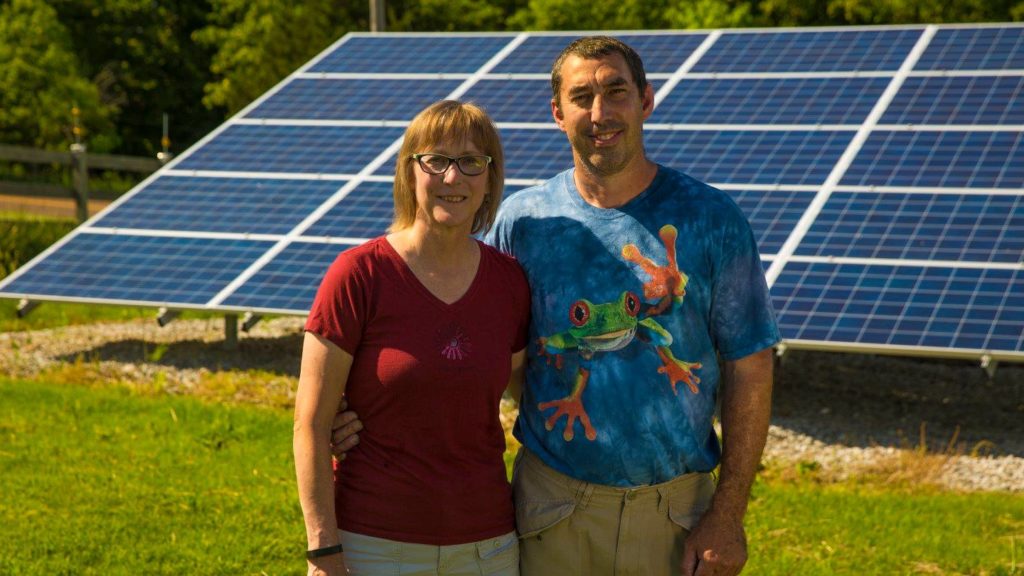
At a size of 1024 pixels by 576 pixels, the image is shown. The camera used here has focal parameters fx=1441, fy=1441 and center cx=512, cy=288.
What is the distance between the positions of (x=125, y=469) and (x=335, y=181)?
4297 millimetres

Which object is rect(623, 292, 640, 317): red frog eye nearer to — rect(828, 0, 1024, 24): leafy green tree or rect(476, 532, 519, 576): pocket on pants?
rect(476, 532, 519, 576): pocket on pants

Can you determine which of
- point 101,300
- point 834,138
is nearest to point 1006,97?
point 834,138

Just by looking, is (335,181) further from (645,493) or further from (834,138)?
(645,493)

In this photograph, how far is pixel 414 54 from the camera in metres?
14.6

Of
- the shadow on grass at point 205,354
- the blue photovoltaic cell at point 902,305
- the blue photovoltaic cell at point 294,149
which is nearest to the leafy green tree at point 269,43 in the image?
the blue photovoltaic cell at point 294,149

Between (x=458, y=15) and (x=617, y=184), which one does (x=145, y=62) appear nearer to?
(x=458, y=15)

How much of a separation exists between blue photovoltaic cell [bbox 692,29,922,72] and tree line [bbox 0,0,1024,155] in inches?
600

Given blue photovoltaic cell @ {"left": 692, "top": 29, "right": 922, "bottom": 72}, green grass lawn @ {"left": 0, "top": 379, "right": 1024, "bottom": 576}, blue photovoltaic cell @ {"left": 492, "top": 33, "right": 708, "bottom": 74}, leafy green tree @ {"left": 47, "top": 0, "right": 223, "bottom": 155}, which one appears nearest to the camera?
green grass lawn @ {"left": 0, "top": 379, "right": 1024, "bottom": 576}

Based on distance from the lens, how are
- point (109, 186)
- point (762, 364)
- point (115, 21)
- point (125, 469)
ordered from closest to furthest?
point (762, 364) → point (125, 469) → point (109, 186) → point (115, 21)

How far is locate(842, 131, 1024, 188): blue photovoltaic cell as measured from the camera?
34.5ft

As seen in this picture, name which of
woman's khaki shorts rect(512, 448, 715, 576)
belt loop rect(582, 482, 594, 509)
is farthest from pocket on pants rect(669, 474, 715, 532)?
Result: belt loop rect(582, 482, 594, 509)

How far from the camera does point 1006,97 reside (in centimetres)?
1146

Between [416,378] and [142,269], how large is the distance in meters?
8.19

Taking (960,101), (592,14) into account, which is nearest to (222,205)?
(960,101)
